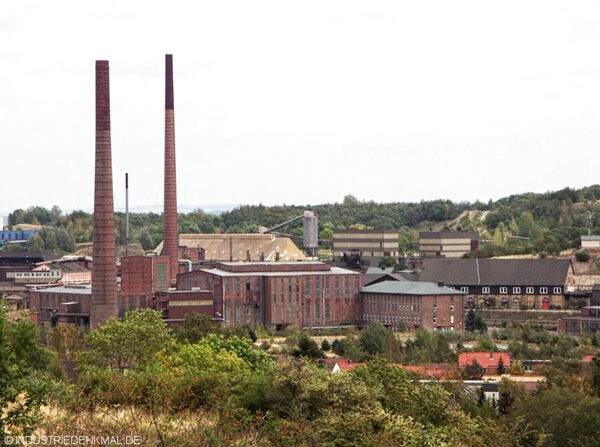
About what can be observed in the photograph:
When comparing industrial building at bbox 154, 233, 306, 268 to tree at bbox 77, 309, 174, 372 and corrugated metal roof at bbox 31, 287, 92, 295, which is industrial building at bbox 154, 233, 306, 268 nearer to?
corrugated metal roof at bbox 31, 287, 92, 295

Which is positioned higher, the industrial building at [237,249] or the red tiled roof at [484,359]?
the industrial building at [237,249]

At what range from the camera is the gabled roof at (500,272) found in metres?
103

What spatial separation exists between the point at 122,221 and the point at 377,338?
96175 mm

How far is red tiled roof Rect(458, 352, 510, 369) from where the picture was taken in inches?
2522

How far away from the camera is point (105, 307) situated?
78.0m

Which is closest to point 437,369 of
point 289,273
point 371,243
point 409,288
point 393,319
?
point 393,319

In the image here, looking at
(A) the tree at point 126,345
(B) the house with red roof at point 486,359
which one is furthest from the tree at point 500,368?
(A) the tree at point 126,345

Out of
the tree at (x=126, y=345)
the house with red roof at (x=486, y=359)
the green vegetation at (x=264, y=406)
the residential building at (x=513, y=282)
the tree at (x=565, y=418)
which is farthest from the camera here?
the residential building at (x=513, y=282)

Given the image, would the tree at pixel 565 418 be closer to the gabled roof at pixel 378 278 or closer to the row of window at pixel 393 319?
the row of window at pixel 393 319

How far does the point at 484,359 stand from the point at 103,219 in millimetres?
21720

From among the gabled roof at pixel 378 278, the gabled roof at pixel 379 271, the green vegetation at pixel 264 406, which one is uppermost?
the gabled roof at pixel 379 271

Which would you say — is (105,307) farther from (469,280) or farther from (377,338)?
(469,280)

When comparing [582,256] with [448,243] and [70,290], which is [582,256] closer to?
[448,243]

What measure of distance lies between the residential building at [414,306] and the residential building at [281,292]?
4.51ft
